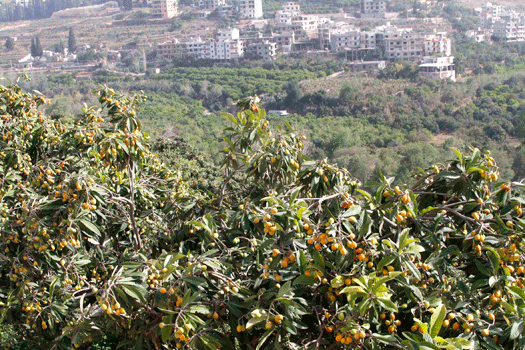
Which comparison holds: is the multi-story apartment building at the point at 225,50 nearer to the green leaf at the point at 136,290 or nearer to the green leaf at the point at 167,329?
the green leaf at the point at 136,290

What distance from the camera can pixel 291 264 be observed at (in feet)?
7.29

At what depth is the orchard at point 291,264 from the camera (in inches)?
77.7

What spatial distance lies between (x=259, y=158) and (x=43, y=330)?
135 cm

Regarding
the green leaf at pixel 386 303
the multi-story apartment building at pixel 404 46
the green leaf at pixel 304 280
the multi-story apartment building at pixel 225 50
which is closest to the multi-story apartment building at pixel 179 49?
the multi-story apartment building at pixel 225 50

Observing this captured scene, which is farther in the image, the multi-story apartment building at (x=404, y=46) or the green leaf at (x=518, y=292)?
the multi-story apartment building at (x=404, y=46)

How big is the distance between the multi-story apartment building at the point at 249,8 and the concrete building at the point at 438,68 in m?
32.5

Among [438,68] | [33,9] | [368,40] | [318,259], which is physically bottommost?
[438,68]

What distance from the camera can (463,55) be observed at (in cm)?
4219

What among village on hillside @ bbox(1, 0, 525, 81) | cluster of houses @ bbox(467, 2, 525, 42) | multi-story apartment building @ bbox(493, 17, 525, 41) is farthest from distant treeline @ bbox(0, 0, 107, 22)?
multi-story apartment building @ bbox(493, 17, 525, 41)

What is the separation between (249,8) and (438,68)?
3554 cm

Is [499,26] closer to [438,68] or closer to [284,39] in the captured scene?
[438,68]

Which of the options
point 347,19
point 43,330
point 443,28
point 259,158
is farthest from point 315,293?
point 347,19

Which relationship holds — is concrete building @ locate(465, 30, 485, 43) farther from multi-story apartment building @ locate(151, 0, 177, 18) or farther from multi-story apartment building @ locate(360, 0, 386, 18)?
multi-story apartment building @ locate(151, 0, 177, 18)

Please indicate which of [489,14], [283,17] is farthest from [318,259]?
[489,14]
